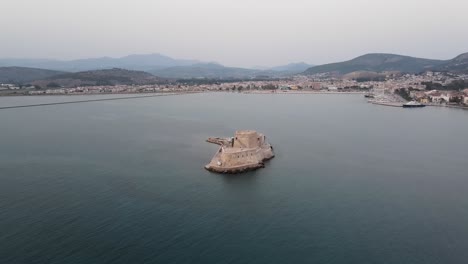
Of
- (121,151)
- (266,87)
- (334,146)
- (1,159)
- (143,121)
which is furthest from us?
(266,87)

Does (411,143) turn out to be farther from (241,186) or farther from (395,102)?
(395,102)

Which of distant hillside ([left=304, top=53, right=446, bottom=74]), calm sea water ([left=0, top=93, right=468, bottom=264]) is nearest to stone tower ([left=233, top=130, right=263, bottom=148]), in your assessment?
calm sea water ([left=0, top=93, right=468, bottom=264])

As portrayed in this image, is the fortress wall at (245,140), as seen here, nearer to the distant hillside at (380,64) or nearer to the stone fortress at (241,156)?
the stone fortress at (241,156)

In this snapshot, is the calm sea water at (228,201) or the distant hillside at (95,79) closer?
the calm sea water at (228,201)

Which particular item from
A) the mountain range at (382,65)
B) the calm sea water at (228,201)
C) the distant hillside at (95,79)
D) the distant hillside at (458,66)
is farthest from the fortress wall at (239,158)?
the mountain range at (382,65)

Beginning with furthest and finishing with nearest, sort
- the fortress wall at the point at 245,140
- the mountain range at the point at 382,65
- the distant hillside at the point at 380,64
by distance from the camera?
the distant hillside at the point at 380,64, the mountain range at the point at 382,65, the fortress wall at the point at 245,140

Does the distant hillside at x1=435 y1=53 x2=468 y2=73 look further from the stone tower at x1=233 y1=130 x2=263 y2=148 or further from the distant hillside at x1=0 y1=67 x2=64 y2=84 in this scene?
the distant hillside at x1=0 y1=67 x2=64 y2=84

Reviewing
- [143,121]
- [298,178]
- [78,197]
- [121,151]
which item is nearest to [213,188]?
[298,178]
